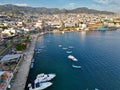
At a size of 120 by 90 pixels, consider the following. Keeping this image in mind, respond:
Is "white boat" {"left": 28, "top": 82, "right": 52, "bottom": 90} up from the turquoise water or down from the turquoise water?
up

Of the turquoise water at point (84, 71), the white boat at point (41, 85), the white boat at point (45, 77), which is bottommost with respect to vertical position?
the turquoise water at point (84, 71)

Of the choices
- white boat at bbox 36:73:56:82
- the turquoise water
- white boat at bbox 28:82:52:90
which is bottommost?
the turquoise water

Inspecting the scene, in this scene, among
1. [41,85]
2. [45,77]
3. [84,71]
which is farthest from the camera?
[84,71]

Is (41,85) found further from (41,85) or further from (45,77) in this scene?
(45,77)

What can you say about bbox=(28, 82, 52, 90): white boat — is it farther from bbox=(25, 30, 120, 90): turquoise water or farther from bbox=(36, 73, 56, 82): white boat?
bbox=(36, 73, 56, 82): white boat

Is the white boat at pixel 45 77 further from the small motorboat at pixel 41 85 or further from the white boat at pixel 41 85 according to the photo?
the white boat at pixel 41 85

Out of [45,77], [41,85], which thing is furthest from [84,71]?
[41,85]

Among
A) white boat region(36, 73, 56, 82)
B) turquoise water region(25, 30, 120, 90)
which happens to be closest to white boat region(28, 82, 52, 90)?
turquoise water region(25, 30, 120, 90)

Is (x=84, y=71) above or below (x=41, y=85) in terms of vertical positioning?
below

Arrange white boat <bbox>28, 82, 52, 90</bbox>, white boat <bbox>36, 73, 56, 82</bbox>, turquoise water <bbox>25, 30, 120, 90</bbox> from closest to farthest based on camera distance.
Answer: white boat <bbox>28, 82, 52, 90</bbox> < turquoise water <bbox>25, 30, 120, 90</bbox> < white boat <bbox>36, 73, 56, 82</bbox>

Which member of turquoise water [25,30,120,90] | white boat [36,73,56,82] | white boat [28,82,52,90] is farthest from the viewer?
white boat [36,73,56,82]

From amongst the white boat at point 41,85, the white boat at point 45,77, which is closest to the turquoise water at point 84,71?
the white boat at point 41,85

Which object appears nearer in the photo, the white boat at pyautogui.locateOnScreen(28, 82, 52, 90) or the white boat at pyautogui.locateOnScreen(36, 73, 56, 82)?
the white boat at pyautogui.locateOnScreen(28, 82, 52, 90)
